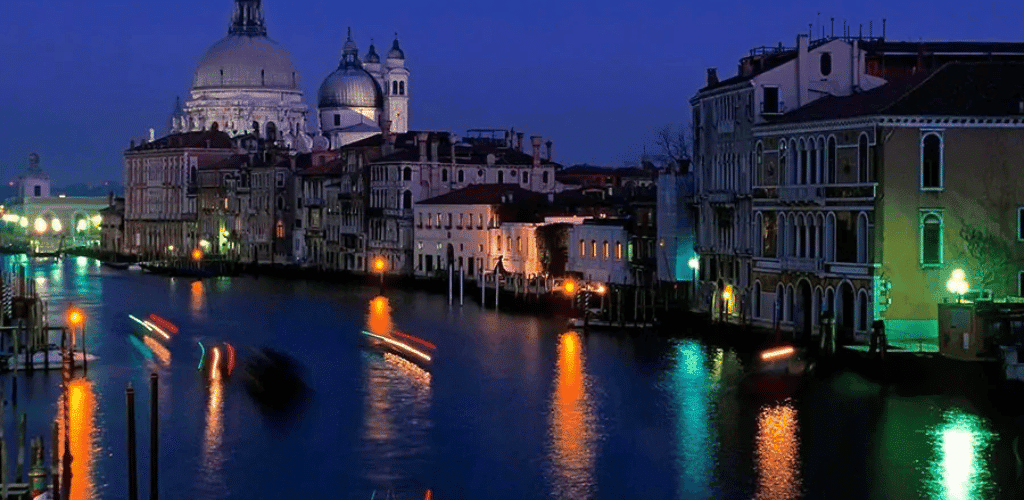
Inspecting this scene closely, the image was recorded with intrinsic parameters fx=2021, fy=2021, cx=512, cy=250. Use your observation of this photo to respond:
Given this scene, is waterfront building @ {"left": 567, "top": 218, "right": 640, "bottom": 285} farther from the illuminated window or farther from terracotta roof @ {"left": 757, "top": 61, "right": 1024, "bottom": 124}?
the illuminated window

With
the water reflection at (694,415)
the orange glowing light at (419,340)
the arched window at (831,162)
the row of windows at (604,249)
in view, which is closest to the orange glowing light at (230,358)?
the orange glowing light at (419,340)

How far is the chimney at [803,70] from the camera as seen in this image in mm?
32500

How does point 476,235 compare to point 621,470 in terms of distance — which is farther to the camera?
point 476,235

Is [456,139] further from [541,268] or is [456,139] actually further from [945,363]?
[945,363]

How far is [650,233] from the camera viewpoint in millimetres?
39469

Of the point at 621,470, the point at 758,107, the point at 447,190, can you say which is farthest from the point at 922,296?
the point at 447,190

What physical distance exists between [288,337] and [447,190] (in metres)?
20.9

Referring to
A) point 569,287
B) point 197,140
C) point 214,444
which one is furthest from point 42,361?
point 197,140

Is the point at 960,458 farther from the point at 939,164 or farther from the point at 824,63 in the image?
the point at 824,63

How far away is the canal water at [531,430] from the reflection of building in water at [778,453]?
4 cm

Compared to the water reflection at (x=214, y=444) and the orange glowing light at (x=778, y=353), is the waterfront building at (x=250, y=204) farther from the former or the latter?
the orange glowing light at (x=778, y=353)

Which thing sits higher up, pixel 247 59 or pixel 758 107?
pixel 247 59

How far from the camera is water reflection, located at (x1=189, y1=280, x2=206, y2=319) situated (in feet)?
140

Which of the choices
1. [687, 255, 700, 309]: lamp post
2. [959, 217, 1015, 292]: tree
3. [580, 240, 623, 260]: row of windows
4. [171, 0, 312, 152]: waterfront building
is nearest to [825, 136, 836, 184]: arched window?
[959, 217, 1015, 292]: tree
